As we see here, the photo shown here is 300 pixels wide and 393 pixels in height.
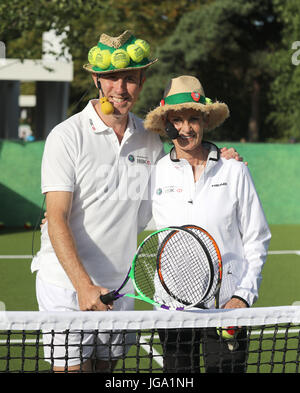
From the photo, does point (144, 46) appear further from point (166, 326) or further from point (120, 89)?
point (166, 326)

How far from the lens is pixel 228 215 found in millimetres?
3475

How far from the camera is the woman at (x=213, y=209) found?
11.4ft

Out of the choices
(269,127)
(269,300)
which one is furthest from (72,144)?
(269,127)

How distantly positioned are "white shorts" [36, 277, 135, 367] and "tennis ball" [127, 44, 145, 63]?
128cm

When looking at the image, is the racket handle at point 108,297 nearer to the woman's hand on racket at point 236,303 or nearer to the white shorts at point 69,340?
the white shorts at point 69,340

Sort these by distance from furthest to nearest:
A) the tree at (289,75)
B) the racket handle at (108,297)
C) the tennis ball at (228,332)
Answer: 1. the tree at (289,75)
2. the tennis ball at (228,332)
3. the racket handle at (108,297)

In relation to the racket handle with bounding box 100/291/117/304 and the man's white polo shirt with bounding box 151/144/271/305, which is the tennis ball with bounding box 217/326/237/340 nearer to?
the man's white polo shirt with bounding box 151/144/271/305

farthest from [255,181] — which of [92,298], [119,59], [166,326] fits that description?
[92,298]

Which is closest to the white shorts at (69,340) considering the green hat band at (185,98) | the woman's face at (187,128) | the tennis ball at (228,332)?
the tennis ball at (228,332)

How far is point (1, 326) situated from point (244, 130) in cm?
3165

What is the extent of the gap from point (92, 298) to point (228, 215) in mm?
811

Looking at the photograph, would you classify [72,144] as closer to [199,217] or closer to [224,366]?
[199,217]

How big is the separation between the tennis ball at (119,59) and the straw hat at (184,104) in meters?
0.30

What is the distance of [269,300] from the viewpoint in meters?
8.30
